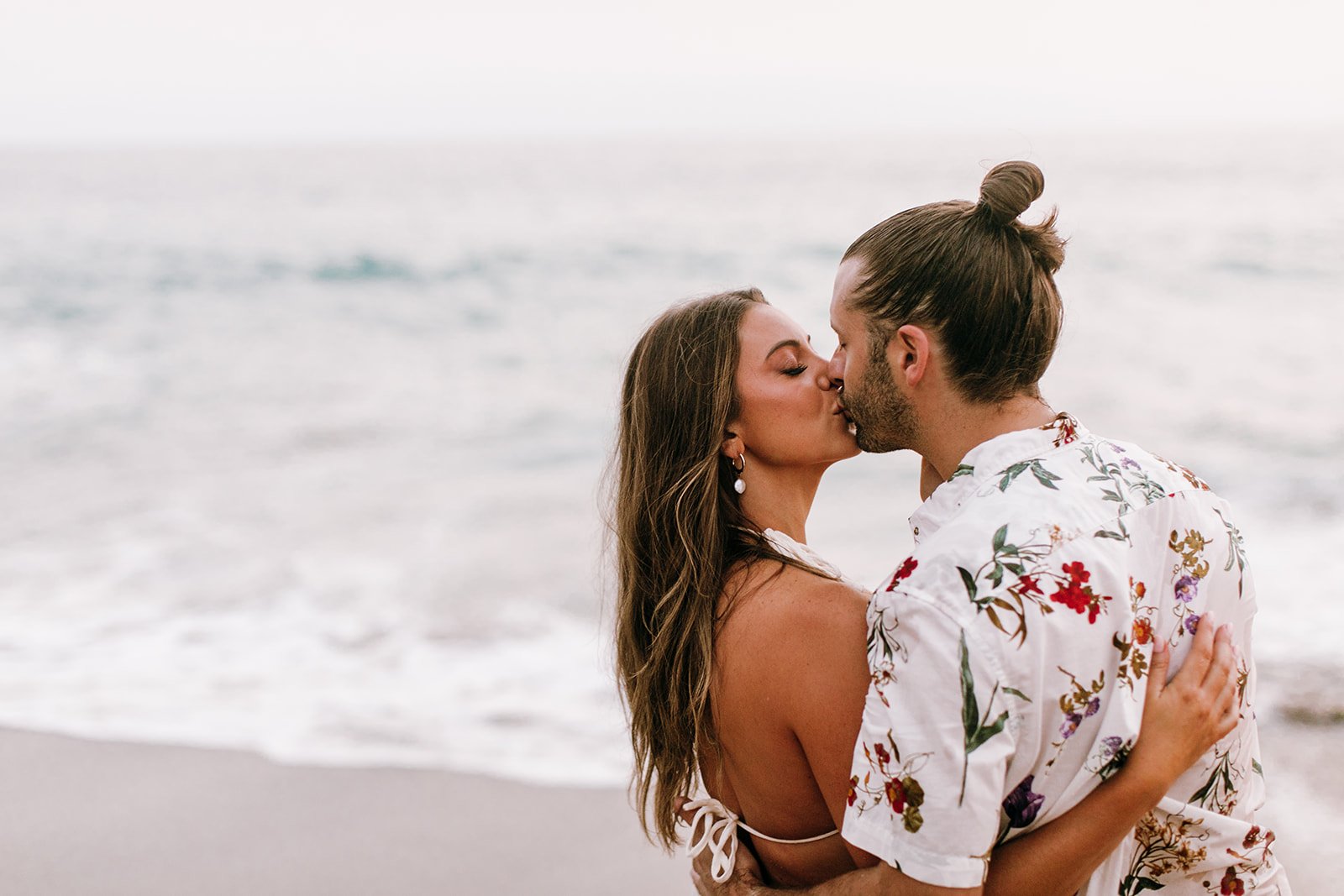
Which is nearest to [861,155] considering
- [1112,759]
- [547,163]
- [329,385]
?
[547,163]

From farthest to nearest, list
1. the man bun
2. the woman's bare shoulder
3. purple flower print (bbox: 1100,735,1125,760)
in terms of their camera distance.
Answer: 1. the woman's bare shoulder
2. the man bun
3. purple flower print (bbox: 1100,735,1125,760)

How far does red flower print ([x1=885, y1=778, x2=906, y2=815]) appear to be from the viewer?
1.73 metres

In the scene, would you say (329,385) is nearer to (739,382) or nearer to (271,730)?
(271,730)

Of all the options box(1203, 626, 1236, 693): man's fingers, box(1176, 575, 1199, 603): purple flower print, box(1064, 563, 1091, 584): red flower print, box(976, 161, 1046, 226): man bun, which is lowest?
box(1203, 626, 1236, 693): man's fingers

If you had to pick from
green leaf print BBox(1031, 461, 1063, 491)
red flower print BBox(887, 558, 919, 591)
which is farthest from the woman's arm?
red flower print BBox(887, 558, 919, 591)

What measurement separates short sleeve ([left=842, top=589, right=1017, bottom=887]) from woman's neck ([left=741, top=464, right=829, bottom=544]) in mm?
849

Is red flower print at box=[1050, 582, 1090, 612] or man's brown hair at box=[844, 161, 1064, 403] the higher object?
man's brown hair at box=[844, 161, 1064, 403]

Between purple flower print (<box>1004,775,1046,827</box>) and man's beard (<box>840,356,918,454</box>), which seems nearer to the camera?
purple flower print (<box>1004,775,1046,827</box>)

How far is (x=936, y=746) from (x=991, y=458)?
20.3 inches

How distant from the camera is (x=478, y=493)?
10.3 metres

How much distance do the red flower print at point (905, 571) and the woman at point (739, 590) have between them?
286 millimetres

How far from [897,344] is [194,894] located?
3497 millimetres

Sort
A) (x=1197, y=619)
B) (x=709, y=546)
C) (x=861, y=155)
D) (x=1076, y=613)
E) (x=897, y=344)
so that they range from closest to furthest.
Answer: (x=1076, y=613)
(x=1197, y=619)
(x=897, y=344)
(x=709, y=546)
(x=861, y=155)

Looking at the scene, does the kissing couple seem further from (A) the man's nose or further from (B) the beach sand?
(B) the beach sand
